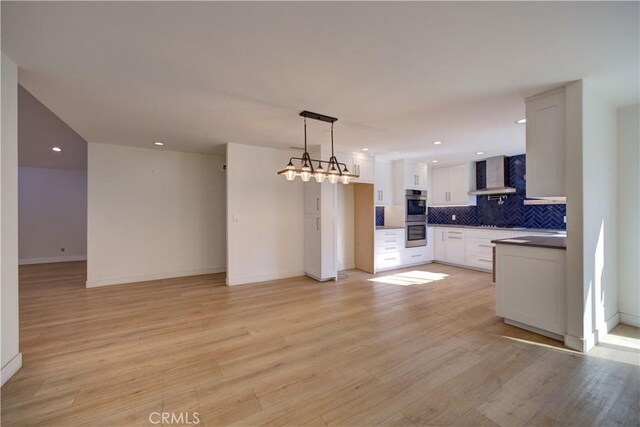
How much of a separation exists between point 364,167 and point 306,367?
157 inches

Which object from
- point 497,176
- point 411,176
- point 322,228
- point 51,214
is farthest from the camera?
point 51,214

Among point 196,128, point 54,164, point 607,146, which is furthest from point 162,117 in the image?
point 54,164

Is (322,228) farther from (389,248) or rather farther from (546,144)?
(546,144)

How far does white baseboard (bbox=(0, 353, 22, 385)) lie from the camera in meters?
1.85

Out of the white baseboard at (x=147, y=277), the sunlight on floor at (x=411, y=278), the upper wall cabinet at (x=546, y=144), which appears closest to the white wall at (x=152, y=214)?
the white baseboard at (x=147, y=277)

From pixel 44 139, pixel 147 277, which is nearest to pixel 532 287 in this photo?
pixel 147 277

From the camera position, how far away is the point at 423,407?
164cm

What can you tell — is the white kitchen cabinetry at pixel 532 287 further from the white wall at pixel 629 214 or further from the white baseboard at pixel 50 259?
the white baseboard at pixel 50 259

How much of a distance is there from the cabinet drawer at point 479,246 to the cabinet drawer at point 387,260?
1490mm

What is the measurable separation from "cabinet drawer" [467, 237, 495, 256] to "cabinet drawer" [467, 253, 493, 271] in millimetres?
65

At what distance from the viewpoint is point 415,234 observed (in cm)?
589

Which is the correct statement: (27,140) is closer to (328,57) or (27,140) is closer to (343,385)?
(328,57)

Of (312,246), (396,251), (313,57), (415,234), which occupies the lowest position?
(396,251)

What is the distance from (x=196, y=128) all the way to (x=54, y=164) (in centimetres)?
571
